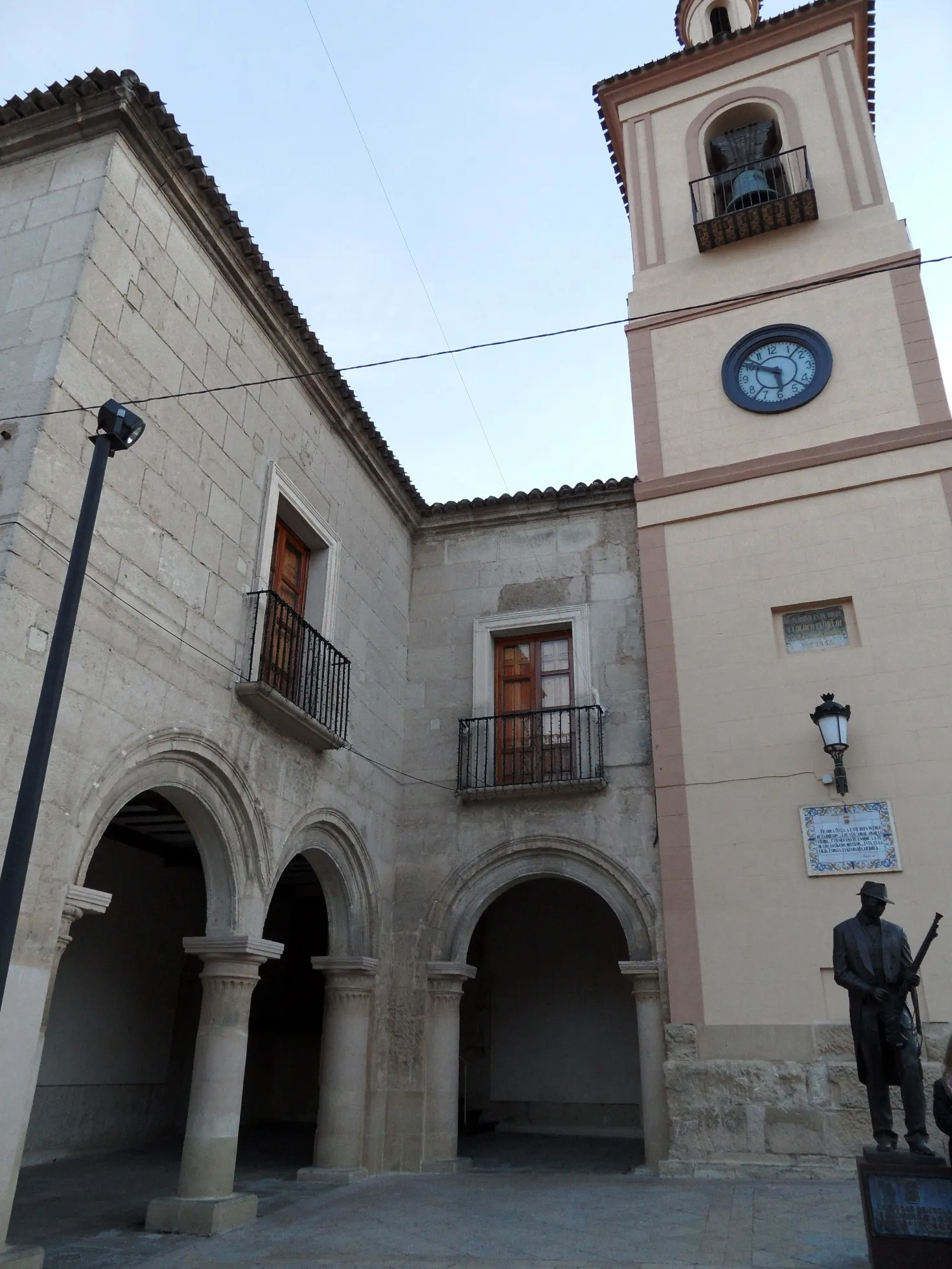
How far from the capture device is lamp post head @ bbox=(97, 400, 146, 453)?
14.9 ft

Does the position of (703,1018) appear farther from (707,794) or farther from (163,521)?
(163,521)

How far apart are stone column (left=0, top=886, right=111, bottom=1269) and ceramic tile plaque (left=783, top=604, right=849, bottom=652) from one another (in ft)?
22.2

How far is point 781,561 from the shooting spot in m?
9.35

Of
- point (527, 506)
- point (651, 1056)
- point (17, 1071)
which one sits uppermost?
point (527, 506)

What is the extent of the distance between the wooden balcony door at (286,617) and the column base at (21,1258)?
12.9 feet

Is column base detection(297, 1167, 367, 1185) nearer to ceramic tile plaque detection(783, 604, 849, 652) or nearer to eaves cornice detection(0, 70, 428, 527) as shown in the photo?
ceramic tile plaque detection(783, 604, 849, 652)

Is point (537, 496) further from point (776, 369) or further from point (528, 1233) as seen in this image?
point (528, 1233)

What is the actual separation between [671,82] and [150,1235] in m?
13.5

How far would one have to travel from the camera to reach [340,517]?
9.52m

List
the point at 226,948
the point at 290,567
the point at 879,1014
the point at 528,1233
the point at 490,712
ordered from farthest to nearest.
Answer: the point at 490,712 → the point at 290,567 → the point at 226,948 → the point at 528,1233 → the point at 879,1014

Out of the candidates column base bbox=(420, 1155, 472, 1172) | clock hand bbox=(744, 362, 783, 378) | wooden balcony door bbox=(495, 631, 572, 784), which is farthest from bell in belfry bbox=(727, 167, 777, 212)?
column base bbox=(420, 1155, 472, 1172)

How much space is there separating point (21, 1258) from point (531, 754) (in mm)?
5997

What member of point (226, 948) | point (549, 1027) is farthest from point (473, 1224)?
point (549, 1027)

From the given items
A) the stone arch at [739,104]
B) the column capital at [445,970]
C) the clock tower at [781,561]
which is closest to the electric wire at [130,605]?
the column capital at [445,970]
